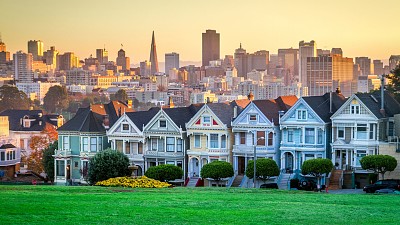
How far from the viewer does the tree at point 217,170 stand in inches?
2343

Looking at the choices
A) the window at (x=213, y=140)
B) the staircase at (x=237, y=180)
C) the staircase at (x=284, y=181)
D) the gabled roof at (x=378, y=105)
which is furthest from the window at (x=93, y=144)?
the gabled roof at (x=378, y=105)

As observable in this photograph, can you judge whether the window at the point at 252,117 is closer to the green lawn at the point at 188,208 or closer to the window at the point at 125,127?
the window at the point at 125,127

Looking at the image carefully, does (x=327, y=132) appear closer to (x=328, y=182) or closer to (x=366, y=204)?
(x=328, y=182)

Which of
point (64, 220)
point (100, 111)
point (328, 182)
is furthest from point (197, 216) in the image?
point (100, 111)

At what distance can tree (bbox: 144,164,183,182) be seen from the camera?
59841 millimetres

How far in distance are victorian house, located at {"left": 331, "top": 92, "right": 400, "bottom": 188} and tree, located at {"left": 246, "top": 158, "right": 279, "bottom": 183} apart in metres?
3.52

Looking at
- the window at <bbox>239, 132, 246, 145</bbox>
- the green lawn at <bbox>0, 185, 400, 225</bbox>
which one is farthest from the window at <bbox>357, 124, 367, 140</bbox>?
the green lawn at <bbox>0, 185, 400, 225</bbox>

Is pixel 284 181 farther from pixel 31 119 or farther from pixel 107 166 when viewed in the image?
pixel 31 119

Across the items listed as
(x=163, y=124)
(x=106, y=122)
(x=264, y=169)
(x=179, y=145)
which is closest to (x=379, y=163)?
(x=264, y=169)

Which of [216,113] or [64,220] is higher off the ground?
[216,113]

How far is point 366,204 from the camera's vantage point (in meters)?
35.9

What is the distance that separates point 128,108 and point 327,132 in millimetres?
20712

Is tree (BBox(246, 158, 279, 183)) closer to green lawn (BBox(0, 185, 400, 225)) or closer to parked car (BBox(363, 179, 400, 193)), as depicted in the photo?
parked car (BBox(363, 179, 400, 193))

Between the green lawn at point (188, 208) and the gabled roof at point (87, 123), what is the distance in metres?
28.5
